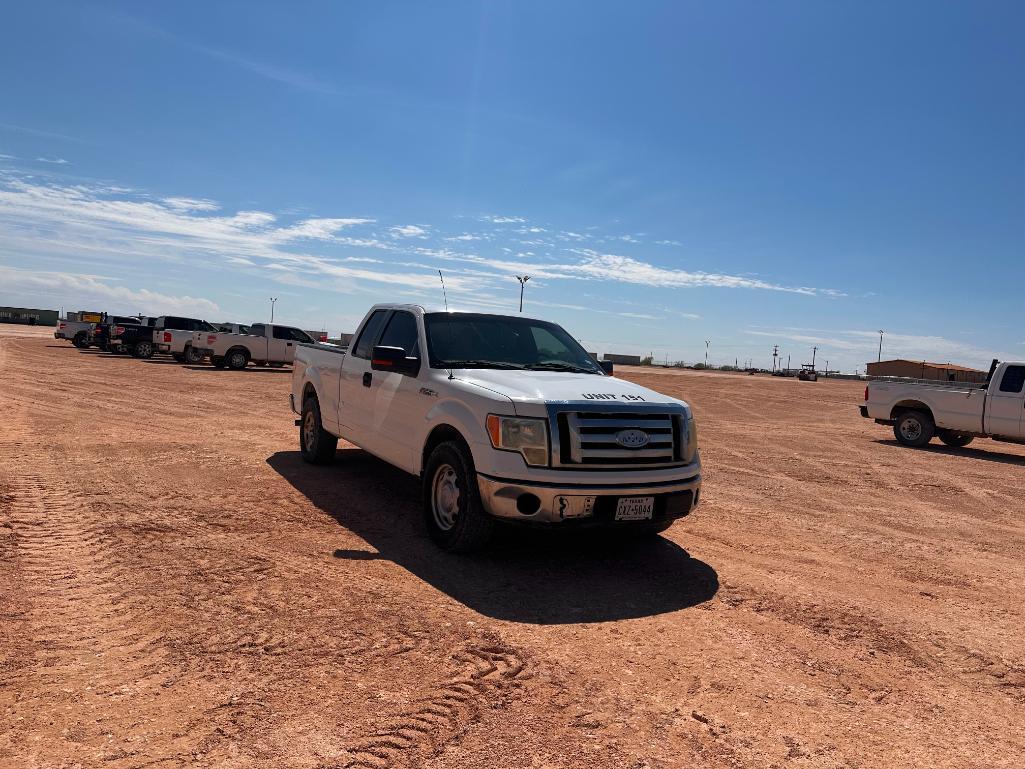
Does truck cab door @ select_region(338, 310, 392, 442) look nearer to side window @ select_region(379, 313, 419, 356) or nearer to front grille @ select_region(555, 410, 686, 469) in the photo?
side window @ select_region(379, 313, 419, 356)

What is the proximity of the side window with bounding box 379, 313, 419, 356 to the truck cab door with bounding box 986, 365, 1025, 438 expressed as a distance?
1284cm

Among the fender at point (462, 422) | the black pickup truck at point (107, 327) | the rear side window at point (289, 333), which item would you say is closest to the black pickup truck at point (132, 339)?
the black pickup truck at point (107, 327)

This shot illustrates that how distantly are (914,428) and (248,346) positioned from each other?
2269cm

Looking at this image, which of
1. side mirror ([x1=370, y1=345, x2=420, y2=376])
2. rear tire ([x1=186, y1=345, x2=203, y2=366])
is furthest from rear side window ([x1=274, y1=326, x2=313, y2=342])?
side mirror ([x1=370, y1=345, x2=420, y2=376])

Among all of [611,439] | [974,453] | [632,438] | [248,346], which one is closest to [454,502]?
[611,439]

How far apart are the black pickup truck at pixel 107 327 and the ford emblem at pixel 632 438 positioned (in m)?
33.1

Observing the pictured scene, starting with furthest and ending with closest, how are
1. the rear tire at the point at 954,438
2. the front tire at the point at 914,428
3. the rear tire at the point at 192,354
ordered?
the rear tire at the point at 192,354 → the rear tire at the point at 954,438 → the front tire at the point at 914,428

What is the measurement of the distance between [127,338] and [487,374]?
31.3m

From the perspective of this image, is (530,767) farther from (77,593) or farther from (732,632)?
(77,593)

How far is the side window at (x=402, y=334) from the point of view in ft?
23.0

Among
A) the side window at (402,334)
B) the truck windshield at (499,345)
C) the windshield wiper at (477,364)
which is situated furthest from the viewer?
the side window at (402,334)

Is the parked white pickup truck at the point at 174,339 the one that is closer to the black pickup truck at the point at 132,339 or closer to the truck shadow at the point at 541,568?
the black pickup truck at the point at 132,339

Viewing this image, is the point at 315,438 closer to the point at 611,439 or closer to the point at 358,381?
the point at 358,381

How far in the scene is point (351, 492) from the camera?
309 inches
